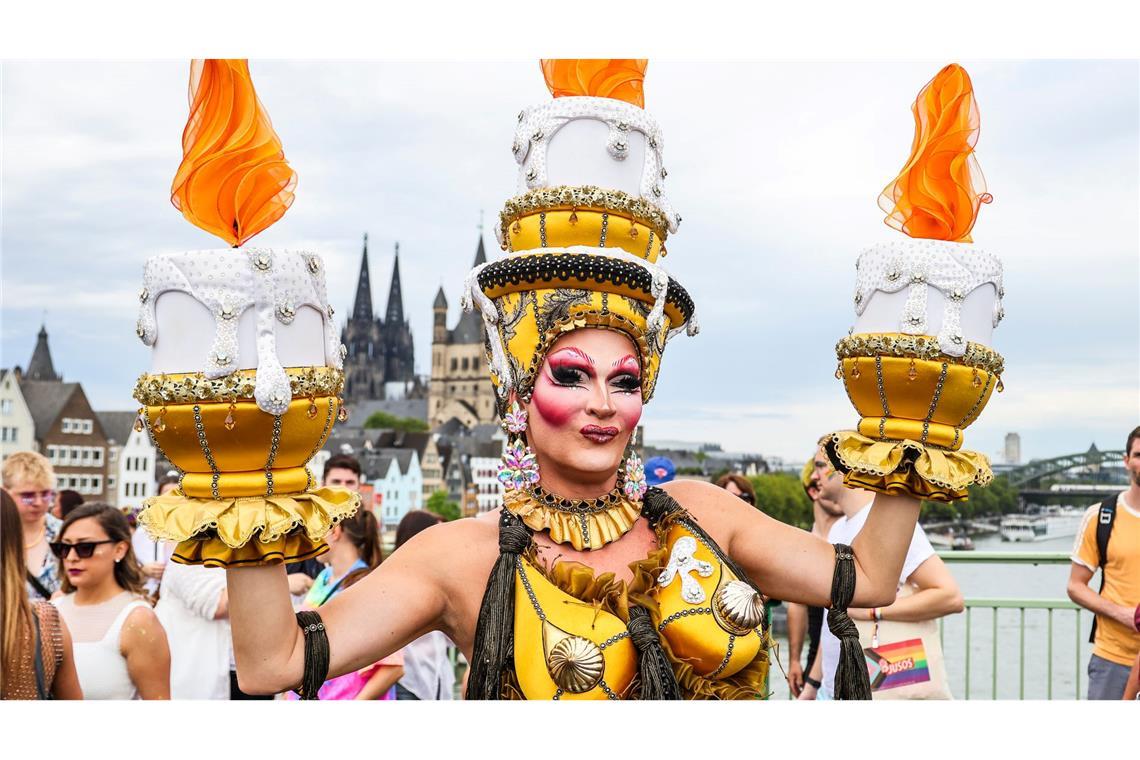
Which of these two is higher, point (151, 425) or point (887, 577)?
point (151, 425)

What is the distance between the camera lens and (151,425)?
7.31 ft

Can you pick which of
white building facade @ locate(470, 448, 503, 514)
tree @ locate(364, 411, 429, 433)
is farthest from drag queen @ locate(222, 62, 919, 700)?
tree @ locate(364, 411, 429, 433)

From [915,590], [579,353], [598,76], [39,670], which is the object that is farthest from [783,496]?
[579,353]

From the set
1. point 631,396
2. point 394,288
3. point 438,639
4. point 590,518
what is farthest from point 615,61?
point 394,288

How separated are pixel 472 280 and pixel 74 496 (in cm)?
474

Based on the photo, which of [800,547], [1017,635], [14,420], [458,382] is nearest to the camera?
[800,547]

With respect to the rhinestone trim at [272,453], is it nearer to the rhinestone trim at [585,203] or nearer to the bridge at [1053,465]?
the rhinestone trim at [585,203]

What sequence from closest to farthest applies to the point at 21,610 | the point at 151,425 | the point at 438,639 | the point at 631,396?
the point at 151,425 < the point at 631,396 < the point at 21,610 < the point at 438,639

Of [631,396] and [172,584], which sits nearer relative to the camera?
[631,396]

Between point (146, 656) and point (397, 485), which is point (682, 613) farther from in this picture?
point (397, 485)

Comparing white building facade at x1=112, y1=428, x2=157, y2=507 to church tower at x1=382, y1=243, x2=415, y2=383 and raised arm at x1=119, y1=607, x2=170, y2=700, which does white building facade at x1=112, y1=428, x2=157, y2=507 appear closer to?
raised arm at x1=119, y1=607, x2=170, y2=700

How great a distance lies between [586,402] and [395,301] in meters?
118

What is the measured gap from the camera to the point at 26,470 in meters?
5.29

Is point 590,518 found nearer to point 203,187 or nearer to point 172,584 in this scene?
point 203,187
